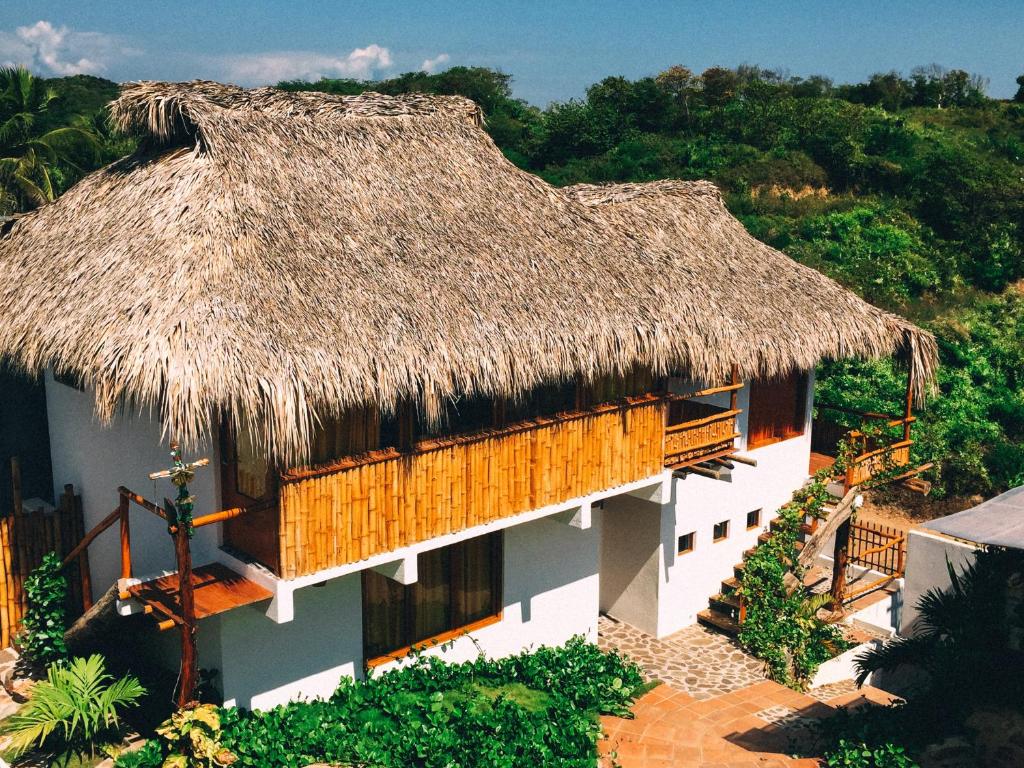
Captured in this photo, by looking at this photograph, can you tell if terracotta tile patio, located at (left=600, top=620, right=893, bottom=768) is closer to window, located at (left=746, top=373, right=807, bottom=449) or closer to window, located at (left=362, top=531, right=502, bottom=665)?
window, located at (left=362, top=531, right=502, bottom=665)

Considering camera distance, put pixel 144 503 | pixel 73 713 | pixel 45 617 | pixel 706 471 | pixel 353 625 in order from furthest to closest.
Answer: pixel 706 471 < pixel 45 617 < pixel 353 625 < pixel 73 713 < pixel 144 503

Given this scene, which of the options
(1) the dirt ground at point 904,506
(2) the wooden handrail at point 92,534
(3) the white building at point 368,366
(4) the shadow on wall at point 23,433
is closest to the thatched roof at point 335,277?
(3) the white building at point 368,366

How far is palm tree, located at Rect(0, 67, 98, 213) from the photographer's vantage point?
24198 mm

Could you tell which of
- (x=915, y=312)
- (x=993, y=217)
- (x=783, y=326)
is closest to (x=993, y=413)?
(x=915, y=312)

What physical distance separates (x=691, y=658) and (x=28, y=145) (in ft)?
76.3

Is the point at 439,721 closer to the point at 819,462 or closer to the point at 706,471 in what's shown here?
the point at 706,471

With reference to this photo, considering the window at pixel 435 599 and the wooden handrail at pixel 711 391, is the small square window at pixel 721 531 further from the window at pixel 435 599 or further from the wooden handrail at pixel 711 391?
the window at pixel 435 599

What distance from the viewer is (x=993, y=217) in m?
32.2

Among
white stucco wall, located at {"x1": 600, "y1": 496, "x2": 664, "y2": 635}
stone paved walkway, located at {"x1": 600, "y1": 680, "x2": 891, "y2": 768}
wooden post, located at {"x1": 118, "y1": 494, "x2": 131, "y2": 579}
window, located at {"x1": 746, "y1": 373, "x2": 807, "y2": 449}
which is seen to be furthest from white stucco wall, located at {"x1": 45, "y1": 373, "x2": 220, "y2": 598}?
window, located at {"x1": 746, "y1": 373, "x2": 807, "y2": 449}

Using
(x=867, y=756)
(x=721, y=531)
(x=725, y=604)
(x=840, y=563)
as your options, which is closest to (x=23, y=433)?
(x=721, y=531)

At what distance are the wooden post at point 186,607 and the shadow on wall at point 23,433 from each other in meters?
5.41

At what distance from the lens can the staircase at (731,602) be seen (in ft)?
48.6

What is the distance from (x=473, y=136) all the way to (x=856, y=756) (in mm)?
8889

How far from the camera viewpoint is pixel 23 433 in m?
12.7
